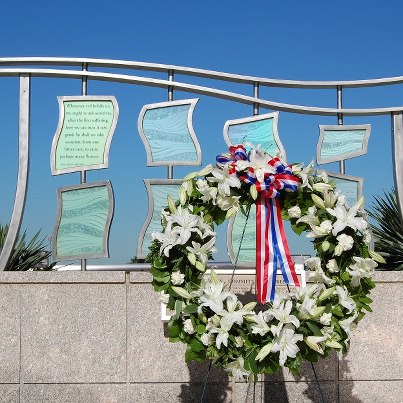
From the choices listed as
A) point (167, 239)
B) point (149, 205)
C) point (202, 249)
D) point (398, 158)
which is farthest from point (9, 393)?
point (398, 158)

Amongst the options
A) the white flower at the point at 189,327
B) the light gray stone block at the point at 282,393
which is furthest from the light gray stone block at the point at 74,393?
the white flower at the point at 189,327

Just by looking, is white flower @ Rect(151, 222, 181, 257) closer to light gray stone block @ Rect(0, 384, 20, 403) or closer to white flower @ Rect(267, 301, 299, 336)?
white flower @ Rect(267, 301, 299, 336)

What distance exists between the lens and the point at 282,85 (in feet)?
26.3

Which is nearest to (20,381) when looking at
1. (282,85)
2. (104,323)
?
(104,323)

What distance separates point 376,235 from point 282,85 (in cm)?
294

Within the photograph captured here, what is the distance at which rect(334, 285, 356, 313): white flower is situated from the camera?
596 cm

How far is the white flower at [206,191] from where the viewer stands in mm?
6141

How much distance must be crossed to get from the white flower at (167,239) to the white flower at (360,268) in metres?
1.31

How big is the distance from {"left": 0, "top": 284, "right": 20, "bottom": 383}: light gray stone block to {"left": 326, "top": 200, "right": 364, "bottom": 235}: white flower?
2850 millimetres

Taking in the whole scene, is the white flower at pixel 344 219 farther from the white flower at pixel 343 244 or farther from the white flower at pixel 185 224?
the white flower at pixel 185 224

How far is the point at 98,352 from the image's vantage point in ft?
23.1

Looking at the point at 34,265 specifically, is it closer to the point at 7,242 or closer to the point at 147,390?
the point at 7,242

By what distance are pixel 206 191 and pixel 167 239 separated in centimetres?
48

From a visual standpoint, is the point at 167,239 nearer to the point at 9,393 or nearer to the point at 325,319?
the point at 325,319
